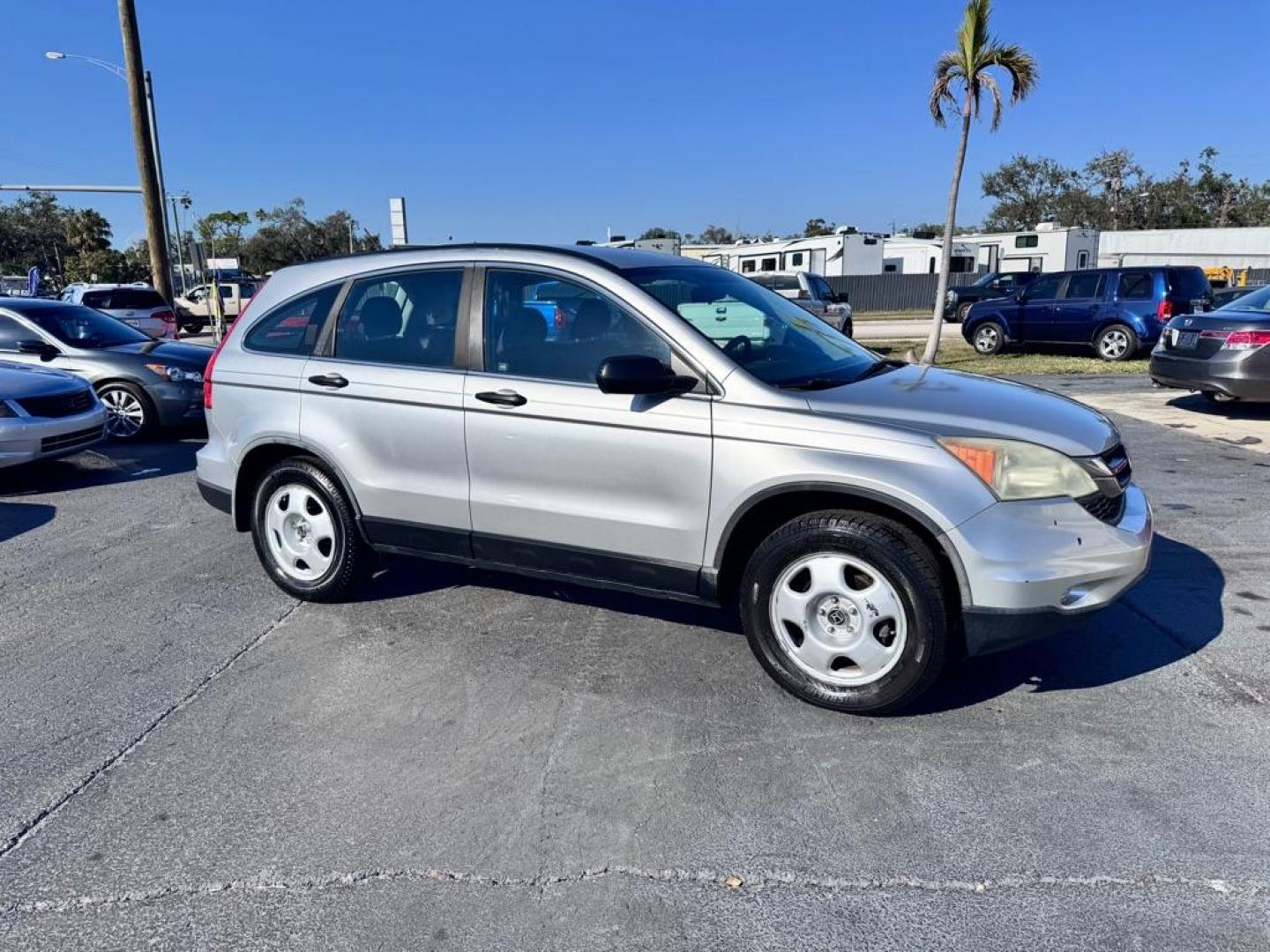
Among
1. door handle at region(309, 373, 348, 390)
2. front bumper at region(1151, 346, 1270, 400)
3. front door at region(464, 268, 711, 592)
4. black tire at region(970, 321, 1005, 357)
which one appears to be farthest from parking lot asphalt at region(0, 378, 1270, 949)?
black tire at region(970, 321, 1005, 357)

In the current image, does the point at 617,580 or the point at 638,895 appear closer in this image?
the point at 638,895

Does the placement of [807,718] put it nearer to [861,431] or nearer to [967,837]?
[967,837]

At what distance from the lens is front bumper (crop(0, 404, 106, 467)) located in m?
7.42

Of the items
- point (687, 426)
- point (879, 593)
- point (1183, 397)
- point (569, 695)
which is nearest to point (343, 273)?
point (687, 426)

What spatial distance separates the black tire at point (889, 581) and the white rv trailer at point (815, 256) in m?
38.2

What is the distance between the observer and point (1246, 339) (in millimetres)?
9516

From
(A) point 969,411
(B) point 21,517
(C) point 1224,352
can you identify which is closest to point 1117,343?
(C) point 1224,352

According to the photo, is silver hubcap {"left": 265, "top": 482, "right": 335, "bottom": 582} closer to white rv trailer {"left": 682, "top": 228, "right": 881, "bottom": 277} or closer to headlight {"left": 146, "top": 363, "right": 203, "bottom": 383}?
headlight {"left": 146, "top": 363, "right": 203, "bottom": 383}

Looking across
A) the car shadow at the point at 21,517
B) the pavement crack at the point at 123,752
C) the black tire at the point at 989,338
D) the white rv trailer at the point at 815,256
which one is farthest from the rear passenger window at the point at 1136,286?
the white rv trailer at the point at 815,256

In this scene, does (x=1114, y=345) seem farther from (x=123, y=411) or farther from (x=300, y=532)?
(x=300, y=532)

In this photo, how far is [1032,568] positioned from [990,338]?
16288 millimetres

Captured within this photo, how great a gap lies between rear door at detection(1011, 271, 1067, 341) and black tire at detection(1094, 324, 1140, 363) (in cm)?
84

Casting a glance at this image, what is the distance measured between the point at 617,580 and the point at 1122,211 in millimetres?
77442

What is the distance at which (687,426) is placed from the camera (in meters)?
3.72
